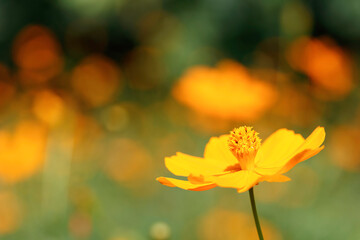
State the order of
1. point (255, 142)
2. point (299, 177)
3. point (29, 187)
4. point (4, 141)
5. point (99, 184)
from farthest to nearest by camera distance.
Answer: point (99, 184), point (29, 187), point (299, 177), point (4, 141), point (255, 142)

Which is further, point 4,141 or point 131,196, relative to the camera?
point 131,196

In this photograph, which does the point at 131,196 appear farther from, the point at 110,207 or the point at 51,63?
the point at 51,63

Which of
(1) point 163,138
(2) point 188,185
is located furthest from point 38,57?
(2) point 188,185

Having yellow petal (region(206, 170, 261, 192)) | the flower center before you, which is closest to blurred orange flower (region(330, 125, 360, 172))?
the flower center

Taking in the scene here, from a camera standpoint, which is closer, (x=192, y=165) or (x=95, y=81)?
(x=192, y=165)

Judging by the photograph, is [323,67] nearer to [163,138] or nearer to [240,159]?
[163,138]

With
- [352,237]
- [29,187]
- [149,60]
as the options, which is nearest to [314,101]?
[352,237]

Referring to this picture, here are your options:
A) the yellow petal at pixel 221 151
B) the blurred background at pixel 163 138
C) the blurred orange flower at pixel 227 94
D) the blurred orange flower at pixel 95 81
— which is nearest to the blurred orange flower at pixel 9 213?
the blurred background at pixel 163 138
